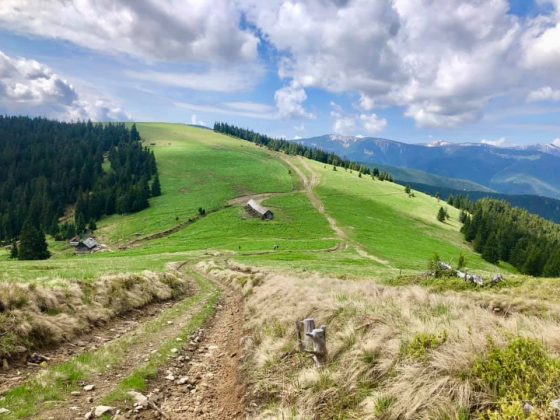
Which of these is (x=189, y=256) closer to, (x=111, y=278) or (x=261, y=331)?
(x=111, y=278)

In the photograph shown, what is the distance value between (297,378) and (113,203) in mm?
142473

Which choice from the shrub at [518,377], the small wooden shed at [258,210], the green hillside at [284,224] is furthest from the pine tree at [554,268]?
the shrub at [518,377]

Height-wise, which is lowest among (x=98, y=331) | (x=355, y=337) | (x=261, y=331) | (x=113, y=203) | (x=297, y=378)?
(x=113, y=203)

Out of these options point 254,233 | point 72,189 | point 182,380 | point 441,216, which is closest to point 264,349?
point 182,380

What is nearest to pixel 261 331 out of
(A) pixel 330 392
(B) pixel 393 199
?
(A) pixel 330 392

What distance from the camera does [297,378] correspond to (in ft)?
29.2

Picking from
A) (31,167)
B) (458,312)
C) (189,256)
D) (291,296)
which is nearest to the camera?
(458,312)

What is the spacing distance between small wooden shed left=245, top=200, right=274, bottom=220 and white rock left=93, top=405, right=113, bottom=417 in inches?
3827

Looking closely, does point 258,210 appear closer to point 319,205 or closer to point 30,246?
point 319,205

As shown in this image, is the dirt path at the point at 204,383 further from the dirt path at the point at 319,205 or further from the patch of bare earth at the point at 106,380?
the dirt path at the point at 319,205

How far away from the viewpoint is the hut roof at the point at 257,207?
10700 centimetres

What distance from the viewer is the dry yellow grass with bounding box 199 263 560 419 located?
6.23 m

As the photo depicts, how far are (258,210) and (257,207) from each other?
7.15 feet

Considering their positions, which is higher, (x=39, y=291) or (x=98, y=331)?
(x=39, y=291)
